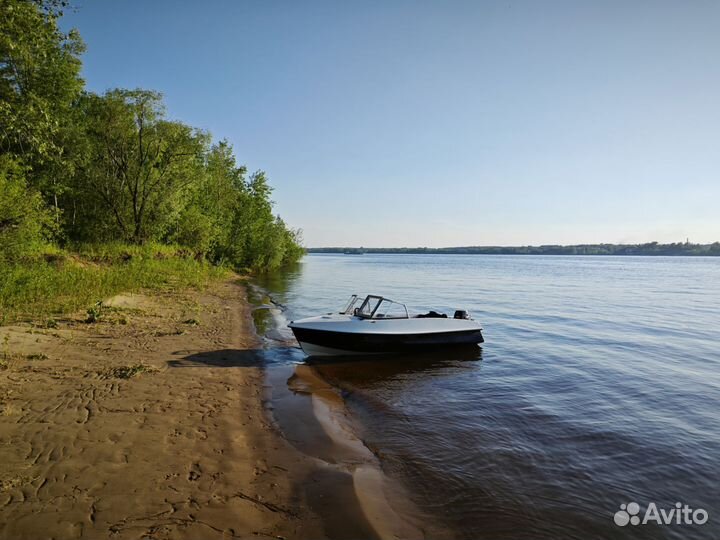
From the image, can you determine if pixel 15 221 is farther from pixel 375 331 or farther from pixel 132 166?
pixel 132 166

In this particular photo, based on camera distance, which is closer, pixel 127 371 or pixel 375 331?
pixel 127 371

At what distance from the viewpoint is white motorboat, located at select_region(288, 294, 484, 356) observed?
40.8ft

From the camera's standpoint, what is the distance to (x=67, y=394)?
23.9 ft

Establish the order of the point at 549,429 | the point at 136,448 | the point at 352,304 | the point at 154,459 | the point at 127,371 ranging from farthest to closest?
the point at 352,304
the point at 127,371
the point at 549,429
the point at 136,448
the point at 154,459

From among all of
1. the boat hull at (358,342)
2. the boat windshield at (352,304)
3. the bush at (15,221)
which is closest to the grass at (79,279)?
the bush at (15,221)

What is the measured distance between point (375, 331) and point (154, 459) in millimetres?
7976

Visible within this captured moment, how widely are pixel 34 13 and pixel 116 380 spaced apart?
32.5 feet

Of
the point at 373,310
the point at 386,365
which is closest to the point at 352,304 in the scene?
the point at 373,310

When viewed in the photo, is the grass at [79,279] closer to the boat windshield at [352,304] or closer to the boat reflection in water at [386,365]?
the boat reflection in water at [386,365]

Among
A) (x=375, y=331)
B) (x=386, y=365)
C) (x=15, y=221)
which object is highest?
(x=15, y=221)

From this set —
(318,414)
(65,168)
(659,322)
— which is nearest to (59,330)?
(318,414)

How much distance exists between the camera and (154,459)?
5.54 m

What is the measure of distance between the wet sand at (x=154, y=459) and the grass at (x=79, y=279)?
2.60 metres

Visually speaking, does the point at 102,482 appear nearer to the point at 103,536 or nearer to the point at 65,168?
the point at 103,536
